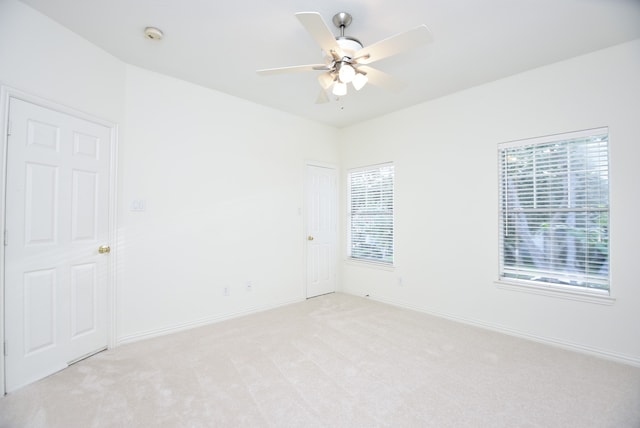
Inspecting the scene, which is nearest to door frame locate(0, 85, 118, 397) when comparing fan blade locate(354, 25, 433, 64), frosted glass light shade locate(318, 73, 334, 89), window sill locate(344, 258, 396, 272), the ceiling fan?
the ceiling fan

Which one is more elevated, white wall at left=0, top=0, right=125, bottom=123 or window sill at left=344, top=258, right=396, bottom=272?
white wall at left=0, top=0, right=125, bottom=123

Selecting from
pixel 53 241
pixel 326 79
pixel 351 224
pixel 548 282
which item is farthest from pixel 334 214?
pixel 53 241

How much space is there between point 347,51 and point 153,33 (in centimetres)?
167

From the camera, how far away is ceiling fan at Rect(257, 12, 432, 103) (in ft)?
5.41

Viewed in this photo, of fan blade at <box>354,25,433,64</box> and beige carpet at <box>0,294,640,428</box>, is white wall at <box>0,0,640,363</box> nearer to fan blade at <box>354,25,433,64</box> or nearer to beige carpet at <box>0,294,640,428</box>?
beige carpet at <box>0,294,640,428</box>

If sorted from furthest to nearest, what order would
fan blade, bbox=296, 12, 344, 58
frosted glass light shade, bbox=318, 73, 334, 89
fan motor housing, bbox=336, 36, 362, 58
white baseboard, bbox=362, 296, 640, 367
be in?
white baseboard, bbox=362, 296, 640, 367, frosted glass light shade, bbox=318, 73, 334, 89, fan motor housing, bbox=336, 36, 362, 58, fan blade, bbox=296, 12, 344, 58

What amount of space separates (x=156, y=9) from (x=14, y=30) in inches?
39.3

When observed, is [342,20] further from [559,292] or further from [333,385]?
[559,292]

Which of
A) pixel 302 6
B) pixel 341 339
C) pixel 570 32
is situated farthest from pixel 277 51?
pixel 341 339

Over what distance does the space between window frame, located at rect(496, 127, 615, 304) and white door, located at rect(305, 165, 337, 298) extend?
96.1 inches

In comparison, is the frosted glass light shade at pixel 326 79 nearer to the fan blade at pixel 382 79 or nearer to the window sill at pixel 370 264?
the fan blade at pixel 382 79

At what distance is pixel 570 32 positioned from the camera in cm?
233

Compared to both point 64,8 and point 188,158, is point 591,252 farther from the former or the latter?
point 64,8

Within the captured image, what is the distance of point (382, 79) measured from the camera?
228cm
